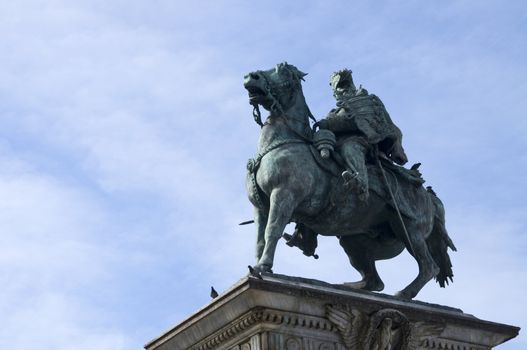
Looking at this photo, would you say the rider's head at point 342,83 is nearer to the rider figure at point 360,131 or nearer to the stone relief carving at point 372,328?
the rider figure at point 360,131

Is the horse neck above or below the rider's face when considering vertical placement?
below

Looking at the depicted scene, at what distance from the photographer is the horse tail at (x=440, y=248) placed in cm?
1888

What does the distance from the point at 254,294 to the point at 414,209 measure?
3.35m

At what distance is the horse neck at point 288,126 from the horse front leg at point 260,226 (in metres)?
0.87

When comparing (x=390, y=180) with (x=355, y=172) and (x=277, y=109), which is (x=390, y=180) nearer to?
(x=355, y=172)

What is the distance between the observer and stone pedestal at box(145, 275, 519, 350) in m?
16.1

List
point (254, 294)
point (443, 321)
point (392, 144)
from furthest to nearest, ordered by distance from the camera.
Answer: point (392, 144) < point (443, 321) < point (254, 294)

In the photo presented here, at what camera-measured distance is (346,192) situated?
1747cm

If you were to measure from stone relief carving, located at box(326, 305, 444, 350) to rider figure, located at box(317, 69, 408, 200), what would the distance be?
67.0 inches

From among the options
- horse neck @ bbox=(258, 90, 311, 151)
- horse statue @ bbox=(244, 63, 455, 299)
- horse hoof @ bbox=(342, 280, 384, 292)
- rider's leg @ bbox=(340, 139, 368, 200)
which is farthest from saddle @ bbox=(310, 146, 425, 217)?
horse hoof @ bbox=(342, 280, 384, 292)

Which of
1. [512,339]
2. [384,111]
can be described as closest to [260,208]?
[384,111]

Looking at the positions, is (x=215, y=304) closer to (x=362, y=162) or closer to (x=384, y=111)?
(x=362, y=162)

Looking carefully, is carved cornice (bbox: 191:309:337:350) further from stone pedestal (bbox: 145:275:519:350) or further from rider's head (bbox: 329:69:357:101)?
rider's head (bbox: 329:69:357:101)

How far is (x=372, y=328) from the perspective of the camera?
16.7 metres
